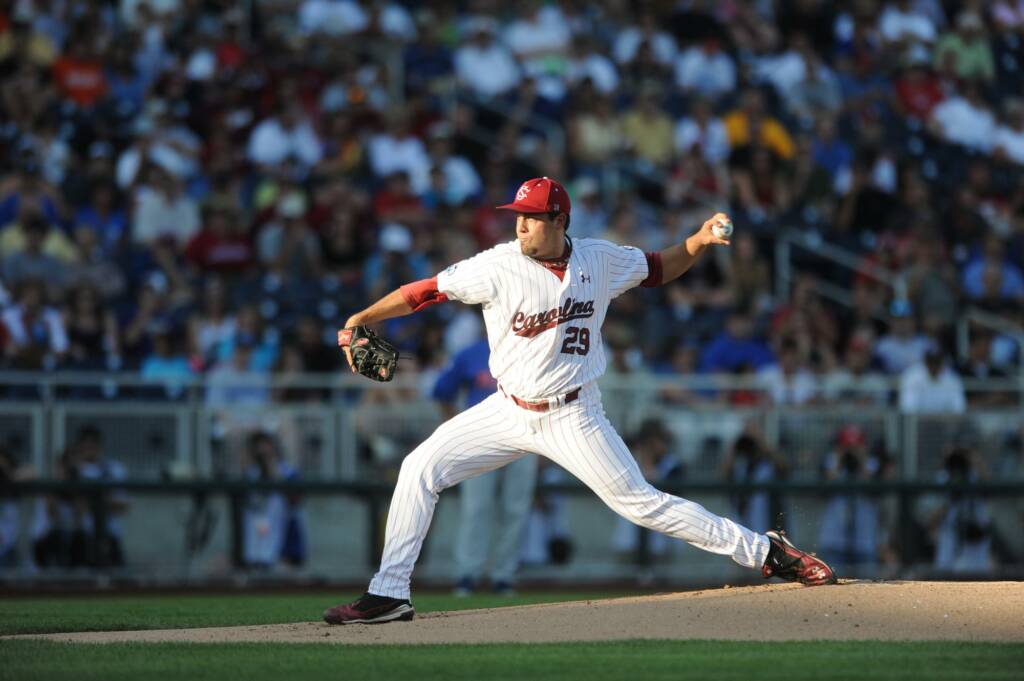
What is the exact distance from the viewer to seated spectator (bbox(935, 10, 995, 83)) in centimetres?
1972

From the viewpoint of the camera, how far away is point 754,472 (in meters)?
14.0

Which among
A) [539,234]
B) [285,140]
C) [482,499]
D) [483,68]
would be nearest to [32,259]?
[285,140]

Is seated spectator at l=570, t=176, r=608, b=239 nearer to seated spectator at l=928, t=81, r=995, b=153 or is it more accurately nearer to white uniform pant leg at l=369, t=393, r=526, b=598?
seated spectator at l=928, t=81, r=995, b=153

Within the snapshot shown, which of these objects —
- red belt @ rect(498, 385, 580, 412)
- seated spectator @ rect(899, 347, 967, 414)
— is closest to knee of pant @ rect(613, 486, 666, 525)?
red belt @ rect(498, 385, 580, 412)

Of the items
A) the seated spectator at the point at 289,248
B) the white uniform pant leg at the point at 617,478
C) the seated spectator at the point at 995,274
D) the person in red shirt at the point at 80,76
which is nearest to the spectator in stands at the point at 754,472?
the seated spectator at the point at 995,274

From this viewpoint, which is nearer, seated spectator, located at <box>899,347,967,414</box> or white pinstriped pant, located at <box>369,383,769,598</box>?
white pinstriped pant, located at <box>369,383,769,598</box>

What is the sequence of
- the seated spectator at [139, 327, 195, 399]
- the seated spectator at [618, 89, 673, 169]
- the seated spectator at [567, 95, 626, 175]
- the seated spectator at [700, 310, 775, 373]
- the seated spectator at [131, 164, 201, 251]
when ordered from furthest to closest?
1. the seated spectator at [618, 89, 673, 169]
2. the seated spectator at [567, 95, 626, 175]
3. the seated spectator at [131, 164, 201, 251]
4. the seated spectator at [700, 310, 775, 373]
5. the seated spectator at [139, 327, 195, 399]

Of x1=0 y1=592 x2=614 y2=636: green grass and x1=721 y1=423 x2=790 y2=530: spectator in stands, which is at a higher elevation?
x1=721 y1=423 x2=790 y2=530: spectator in stands

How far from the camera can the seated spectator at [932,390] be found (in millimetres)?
14156

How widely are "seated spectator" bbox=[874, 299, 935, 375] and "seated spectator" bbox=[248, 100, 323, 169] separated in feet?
18.4

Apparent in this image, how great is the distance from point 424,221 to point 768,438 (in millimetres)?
3889

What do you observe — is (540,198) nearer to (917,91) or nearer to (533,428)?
(533,428)

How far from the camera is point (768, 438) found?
45.9 ft

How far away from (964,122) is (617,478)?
12624 millimetres
